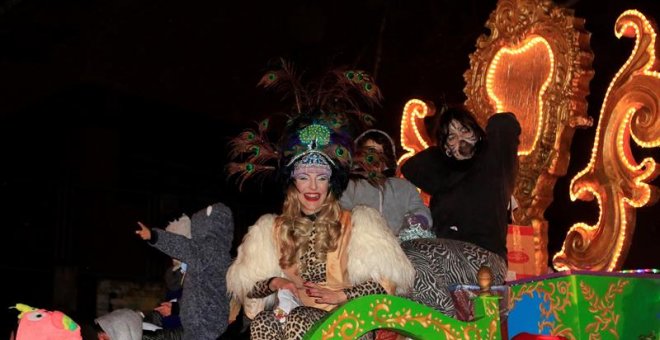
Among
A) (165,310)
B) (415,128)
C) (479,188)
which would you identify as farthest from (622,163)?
(165,310)

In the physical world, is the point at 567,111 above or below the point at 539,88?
below

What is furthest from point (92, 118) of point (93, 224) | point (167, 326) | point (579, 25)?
point (579, 25)

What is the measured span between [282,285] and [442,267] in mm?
609

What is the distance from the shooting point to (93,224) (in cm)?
888

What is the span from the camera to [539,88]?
4.99m

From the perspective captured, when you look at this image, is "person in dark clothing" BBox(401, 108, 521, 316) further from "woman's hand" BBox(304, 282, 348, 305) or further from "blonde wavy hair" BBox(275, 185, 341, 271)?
"woman's hand" BBox(304, 282, 348, 305)

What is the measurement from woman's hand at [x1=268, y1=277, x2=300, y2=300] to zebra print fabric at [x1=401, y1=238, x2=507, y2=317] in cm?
44

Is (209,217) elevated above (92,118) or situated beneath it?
situated beneath

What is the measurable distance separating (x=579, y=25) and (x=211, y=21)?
189 inches

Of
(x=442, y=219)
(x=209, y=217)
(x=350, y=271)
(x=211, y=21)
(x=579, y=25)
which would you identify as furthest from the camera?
(x=211, y=21)

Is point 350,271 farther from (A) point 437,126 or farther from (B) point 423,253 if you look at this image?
(A) point 437,126

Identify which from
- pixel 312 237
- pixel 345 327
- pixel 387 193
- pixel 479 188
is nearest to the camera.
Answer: pixel 345 327

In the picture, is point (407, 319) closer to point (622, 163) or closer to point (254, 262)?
point (254, 262)

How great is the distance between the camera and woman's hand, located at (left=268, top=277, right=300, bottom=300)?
368 centimetres
